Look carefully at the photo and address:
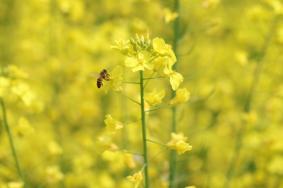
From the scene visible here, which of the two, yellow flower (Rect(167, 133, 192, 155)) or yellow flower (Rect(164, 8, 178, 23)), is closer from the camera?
yellow flower (Rect(167, 133, 192, 155))

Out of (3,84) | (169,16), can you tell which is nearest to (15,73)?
(3,84)

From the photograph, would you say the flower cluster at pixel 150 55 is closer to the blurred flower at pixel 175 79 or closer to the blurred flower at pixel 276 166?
the blurred flower at pixel 175 79

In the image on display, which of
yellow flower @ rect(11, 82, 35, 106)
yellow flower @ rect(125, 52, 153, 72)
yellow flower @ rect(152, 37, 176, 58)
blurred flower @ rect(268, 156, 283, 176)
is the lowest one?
blurred flower @ rect(268, 156, 283, 176)

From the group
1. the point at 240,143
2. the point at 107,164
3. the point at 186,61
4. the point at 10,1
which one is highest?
the point at 10,1

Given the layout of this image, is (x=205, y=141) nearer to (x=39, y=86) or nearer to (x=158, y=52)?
(x=39, y=86)

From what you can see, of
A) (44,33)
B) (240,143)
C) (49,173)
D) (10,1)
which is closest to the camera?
(49,173)

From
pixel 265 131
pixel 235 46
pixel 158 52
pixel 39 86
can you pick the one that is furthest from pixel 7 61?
pixel 158 52

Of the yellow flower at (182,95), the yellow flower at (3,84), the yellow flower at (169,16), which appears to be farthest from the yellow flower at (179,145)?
the yellow flower at (3,84)

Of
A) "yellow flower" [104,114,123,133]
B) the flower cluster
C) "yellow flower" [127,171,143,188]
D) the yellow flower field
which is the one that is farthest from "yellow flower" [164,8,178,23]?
"yellow flower" [127,171,143,188]

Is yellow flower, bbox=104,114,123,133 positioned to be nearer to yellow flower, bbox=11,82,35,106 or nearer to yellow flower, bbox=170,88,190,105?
yellow flower, bbox=170,88,190,105

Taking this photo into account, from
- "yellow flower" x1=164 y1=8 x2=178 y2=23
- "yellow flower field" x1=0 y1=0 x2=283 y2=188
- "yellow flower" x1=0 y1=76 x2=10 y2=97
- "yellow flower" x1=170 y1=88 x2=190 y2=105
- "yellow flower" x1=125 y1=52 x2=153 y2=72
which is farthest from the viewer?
"yellow flower field" x1=0 y1=0 x2=283 y2=188
